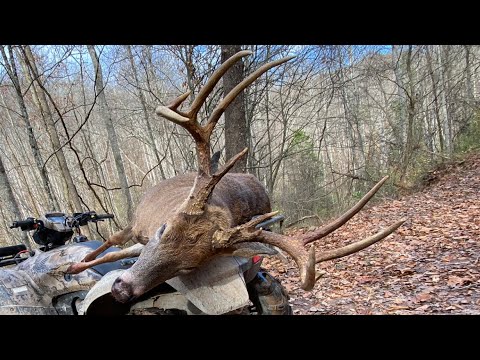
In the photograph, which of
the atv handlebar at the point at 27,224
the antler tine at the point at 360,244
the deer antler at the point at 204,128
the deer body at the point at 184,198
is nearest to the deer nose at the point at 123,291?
the deer antler at the point at 204,128

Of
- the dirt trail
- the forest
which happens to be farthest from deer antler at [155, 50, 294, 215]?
the forest

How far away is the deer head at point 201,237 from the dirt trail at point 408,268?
0.47 meters

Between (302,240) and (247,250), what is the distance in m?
0.29

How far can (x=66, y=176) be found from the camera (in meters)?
6.82

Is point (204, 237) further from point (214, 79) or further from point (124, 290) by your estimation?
point (214, 79)

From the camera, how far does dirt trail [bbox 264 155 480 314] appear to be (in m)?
3.95

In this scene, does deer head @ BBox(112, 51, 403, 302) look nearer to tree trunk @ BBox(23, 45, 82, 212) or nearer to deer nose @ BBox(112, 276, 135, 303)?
deer nose @ BBox(112, 276, 135, 303)

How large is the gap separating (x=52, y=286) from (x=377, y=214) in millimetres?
7235

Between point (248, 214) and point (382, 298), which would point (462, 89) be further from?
point (248, 214)

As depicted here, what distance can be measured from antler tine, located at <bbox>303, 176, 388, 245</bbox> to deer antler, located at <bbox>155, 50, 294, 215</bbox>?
0.53 metres

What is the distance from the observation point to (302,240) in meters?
2.01
